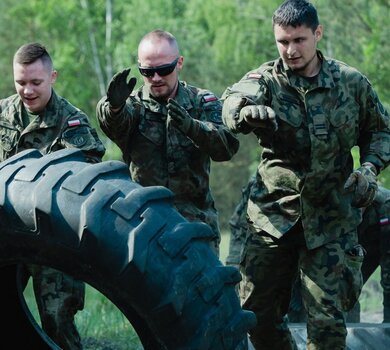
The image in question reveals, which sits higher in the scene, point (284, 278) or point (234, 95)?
point (234, 95)

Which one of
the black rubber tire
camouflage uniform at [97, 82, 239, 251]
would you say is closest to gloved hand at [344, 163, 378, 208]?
camouflage uniform at [97, 82, 239, 251]

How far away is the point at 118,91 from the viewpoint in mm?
7480

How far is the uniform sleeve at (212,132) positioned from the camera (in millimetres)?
7566

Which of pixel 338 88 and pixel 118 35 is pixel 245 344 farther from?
pixel 118 35

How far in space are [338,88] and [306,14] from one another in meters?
0.41

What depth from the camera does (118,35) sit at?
51.8m

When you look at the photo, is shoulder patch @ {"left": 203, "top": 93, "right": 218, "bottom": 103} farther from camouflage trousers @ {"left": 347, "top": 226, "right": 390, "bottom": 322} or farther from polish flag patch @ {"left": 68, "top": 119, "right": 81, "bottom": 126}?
camouflage trousers @ {"left": 347, "top": 226, "right": 390, "bottom": 322}

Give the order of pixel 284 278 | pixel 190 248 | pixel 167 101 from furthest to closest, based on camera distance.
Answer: pixel 167 101 < pixel 284 278 < pixel 190 248

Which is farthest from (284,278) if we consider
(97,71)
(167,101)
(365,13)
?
(97,71)

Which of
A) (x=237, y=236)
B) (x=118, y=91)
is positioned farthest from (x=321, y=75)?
(x=237, y=236)

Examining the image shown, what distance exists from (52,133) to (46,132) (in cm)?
3

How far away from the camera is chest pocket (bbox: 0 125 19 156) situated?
7859 millimetres

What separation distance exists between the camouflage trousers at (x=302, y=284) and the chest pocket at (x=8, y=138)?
1.51m

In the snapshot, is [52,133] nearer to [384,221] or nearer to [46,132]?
[46,132]
